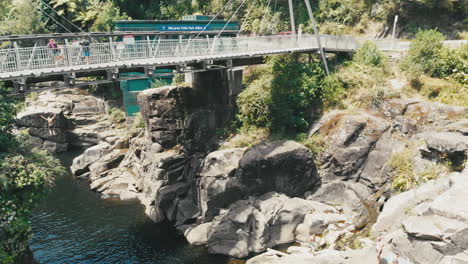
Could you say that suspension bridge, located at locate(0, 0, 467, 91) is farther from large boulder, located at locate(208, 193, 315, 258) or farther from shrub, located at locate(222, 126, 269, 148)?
large boulder, located at locate(208, 193, 315, 258)

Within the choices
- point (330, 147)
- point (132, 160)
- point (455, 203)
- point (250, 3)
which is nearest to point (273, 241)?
point (330, 147)

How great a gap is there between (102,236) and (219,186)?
27.3 ft

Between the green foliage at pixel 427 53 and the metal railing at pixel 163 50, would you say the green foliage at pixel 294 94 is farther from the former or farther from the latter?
the green foliage at pixel 427 53

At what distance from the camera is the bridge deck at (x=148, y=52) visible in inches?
766

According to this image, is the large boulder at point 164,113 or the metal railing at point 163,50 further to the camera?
the large boulder at point 164,113

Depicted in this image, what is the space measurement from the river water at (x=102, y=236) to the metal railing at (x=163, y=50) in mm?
11282

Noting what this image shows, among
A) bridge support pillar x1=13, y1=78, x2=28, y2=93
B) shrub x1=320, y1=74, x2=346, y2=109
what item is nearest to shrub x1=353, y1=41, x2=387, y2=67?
shrub x1=320, y1=74, x2=346, y2=109

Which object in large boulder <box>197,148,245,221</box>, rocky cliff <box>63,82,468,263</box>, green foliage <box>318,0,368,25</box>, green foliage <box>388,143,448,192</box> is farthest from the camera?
green foliage <box>318,0,368,25</box>

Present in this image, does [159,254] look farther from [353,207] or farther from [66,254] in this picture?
[353,207]

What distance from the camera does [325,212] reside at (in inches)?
969

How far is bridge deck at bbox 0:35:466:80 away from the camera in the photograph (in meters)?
19.5

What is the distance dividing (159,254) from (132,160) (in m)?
14.6

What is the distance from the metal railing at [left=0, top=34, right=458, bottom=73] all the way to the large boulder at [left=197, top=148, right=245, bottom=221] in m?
7.22

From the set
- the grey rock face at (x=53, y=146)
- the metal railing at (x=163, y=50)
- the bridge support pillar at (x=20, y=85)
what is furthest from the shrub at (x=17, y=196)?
the grey rock face at (x=53, y=146)
